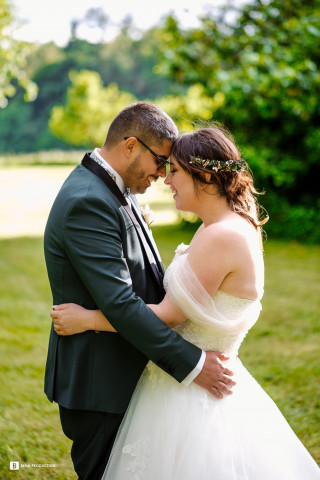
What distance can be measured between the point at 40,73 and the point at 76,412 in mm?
65315

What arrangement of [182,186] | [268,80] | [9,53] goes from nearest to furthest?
[182,186] < [268,80] < [9,53]

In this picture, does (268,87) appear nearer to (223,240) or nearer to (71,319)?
(223,240)

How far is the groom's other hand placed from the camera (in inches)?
98.3

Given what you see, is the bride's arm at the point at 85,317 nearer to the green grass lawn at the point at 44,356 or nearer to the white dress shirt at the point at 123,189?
the white dress shirt at the point at 123,189

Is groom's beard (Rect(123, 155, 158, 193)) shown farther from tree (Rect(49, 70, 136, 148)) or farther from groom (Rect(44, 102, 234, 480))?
tree (Rect(49, 70, 136, 148))

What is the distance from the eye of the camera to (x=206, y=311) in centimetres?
251

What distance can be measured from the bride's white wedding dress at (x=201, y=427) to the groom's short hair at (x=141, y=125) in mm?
645

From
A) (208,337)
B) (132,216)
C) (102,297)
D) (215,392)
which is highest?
(132,216)

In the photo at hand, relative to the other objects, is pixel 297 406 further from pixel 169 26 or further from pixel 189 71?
pixel 169 26

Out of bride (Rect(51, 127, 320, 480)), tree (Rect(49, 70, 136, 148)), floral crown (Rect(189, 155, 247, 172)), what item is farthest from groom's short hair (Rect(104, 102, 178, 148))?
tree (Rect(49, 70, 136, 148))

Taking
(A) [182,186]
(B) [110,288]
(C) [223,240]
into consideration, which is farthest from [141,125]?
(B) [110,288]

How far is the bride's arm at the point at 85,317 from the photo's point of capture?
2.46 m

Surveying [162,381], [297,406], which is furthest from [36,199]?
[162,381]

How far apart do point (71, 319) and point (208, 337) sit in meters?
0.69
